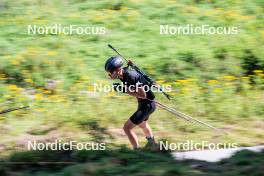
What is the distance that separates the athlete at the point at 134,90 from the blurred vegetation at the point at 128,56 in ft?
2.61

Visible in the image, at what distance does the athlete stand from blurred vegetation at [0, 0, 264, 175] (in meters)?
0.80

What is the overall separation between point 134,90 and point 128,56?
10.7ft

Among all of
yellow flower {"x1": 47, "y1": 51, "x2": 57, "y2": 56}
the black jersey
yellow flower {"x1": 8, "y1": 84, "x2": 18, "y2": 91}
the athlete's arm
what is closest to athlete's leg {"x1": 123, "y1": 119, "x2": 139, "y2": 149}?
the athlete's arm

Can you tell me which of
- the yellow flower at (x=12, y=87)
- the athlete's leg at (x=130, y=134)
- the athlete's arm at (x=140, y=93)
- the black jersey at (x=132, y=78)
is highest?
the black jersey at (x=132, y=78)

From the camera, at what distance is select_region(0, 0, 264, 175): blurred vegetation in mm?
9922

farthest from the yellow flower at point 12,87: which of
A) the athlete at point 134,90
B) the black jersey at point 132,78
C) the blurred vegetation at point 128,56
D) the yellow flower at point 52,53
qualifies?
the black jersey at point 132,78

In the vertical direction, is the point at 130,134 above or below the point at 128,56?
below

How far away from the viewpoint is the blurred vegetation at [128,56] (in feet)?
32.6

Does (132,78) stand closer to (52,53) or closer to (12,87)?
(12,87)

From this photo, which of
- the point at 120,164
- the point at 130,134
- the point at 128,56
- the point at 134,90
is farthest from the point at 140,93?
the point at 128,56

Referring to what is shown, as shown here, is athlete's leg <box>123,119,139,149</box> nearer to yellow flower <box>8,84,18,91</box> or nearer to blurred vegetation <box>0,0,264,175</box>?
blurred vegetation <box>0,0,264,175</box>

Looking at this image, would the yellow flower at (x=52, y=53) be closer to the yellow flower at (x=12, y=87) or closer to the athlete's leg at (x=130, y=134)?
the yellow flower at (x=12, y=87)

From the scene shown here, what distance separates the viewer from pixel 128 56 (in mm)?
11852

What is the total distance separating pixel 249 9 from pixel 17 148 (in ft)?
25.0
